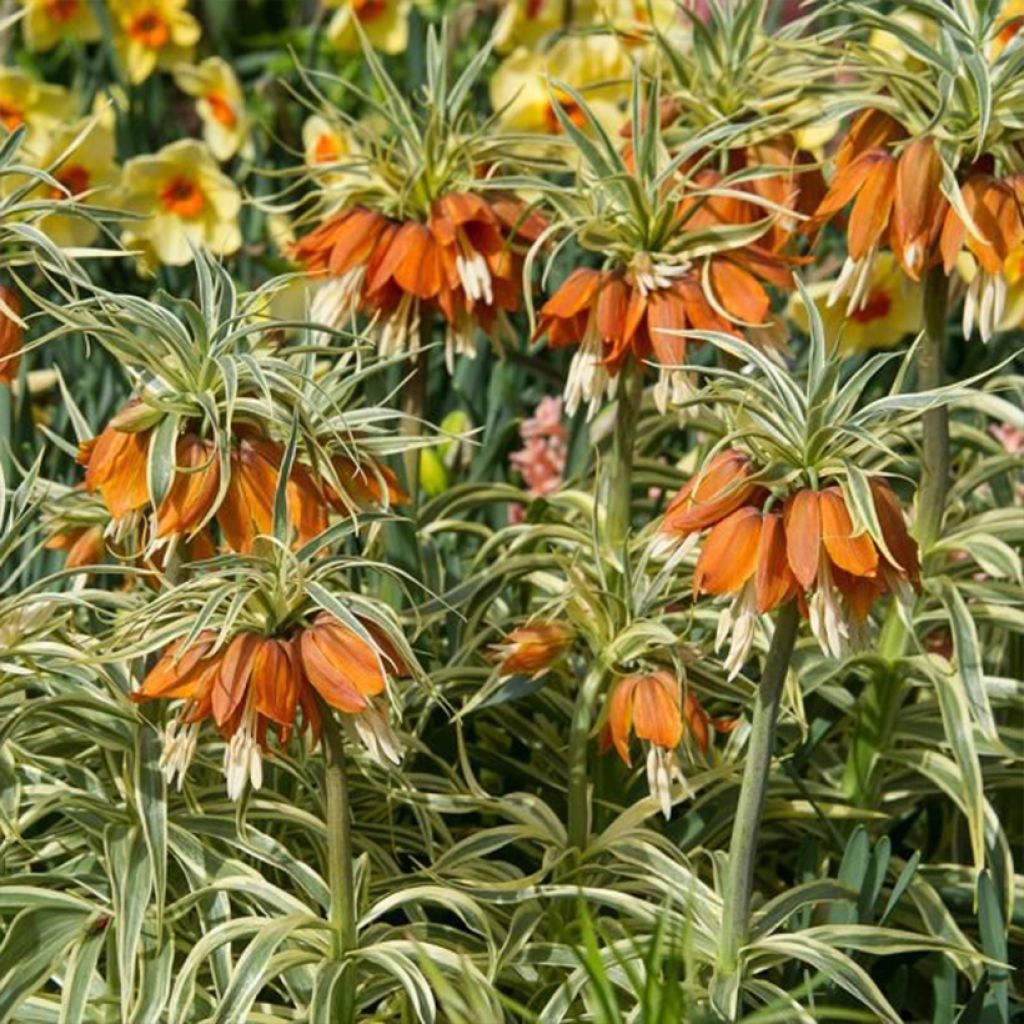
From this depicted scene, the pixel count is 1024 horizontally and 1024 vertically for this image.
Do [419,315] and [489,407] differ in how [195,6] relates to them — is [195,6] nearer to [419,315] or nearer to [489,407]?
[489,407]

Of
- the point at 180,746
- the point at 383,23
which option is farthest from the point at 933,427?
the point at 383,23

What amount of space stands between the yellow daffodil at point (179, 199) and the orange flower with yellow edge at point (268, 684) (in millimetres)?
2029

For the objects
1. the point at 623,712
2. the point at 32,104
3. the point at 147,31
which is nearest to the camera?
the point at 623,712

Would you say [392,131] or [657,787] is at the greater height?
[392,131]

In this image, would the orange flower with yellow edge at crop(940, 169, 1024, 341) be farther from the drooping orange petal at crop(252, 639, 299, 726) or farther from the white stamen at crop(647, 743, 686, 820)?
the drooping orange petal at crop(252, 639, 299, 726)

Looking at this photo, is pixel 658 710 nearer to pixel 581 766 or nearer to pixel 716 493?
pixel 581 766

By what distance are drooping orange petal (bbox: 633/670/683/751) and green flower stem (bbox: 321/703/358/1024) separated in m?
0.29

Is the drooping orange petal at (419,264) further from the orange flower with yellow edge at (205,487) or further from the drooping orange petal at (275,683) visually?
the drooping orange petal at (275,683)

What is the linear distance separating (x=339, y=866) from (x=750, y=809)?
361mm

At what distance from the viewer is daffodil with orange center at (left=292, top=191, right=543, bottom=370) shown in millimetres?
2441

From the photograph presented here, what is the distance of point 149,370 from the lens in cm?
196

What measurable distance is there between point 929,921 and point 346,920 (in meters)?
0.69

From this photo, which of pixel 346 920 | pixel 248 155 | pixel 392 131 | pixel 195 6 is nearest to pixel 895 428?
pixel 346 920

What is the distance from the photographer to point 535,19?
4.37 metres
